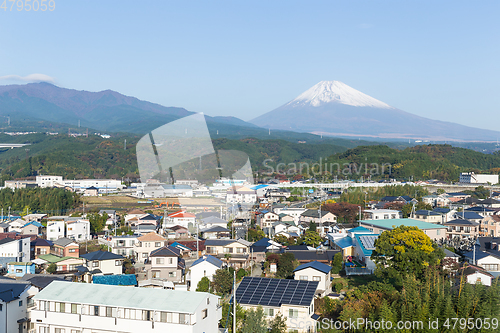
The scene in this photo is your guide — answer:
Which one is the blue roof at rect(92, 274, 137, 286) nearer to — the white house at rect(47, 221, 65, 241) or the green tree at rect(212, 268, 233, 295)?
the green tree at rect(212, 268, 233, 295)

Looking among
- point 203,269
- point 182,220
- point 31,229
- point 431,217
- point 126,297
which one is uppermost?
point 126,297

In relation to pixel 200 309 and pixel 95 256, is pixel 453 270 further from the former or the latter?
pixel 95 256

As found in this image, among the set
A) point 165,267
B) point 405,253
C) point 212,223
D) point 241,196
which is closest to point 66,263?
point 165,267

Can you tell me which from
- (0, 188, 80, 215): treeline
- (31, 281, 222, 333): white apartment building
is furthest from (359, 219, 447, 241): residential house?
(0, 188, 80, 215): treeline

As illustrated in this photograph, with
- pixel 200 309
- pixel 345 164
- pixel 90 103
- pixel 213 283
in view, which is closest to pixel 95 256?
pixel 213 283

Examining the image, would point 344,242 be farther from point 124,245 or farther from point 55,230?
point 55,230

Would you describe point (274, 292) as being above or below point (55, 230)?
above
